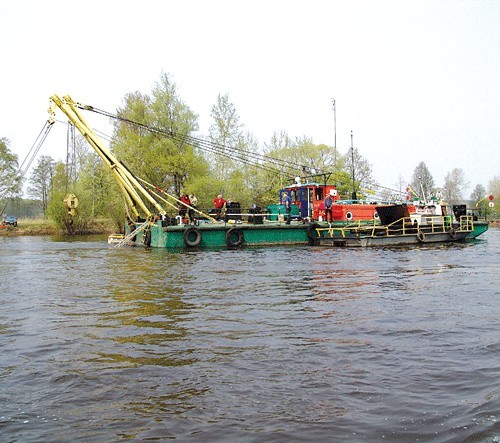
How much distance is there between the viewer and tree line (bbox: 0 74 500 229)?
45.5 meters

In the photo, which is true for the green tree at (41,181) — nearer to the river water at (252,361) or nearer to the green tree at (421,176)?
the green tree at (421,176)

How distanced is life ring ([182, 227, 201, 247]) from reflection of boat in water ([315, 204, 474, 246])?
621cm

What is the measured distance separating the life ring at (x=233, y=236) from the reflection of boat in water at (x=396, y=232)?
403 centimetres

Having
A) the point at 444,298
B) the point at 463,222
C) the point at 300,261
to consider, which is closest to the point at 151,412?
the point at 444,298

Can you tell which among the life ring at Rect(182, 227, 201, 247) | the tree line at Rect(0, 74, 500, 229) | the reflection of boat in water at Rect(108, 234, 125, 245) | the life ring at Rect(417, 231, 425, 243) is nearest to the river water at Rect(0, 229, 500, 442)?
the life ring at Rect(182, 227, 201, 247)

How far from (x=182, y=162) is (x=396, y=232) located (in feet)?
78.9

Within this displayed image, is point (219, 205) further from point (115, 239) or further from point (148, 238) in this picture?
point (115, 239)

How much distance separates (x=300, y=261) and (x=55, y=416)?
48.1ft

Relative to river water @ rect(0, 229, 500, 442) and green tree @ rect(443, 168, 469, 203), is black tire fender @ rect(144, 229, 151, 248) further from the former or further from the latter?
green tree @ rect(443, 168, 469, 203)

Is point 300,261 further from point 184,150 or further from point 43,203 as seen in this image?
point 43,203

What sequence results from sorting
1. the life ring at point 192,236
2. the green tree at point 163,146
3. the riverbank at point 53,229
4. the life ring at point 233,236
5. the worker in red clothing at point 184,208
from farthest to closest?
the riverbank at point 53,229
the green tree at point 163,146
the worker in red clothing at point 184,208
the life ring at point 233,236
the life ring at point 192,236

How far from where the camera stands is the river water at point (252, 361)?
4.75 metres

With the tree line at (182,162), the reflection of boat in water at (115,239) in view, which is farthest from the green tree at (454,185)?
the reflection of boat in water at (115,239)

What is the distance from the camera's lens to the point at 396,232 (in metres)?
26.8
